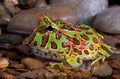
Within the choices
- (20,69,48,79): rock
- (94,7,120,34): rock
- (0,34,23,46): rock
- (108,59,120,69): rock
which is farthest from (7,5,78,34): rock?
(20,69,48,79): rock

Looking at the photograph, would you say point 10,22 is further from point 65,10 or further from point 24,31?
point 65,10

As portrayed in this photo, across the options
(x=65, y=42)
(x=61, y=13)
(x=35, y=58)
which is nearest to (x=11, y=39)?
(x=35, y=58)

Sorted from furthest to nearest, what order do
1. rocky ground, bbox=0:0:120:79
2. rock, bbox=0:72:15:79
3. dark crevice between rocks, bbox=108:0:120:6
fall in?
dark crevice between rocks, bbox=108:0:120:6 < rocky ground, bbox=0:0:120:79 < rock, bbox=0:72:15:79

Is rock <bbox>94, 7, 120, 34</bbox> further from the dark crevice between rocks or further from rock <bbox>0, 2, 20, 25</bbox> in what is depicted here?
rock <bbox>0, 2, 20, 25</bbox>

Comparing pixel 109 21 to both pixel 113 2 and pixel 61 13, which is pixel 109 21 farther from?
pixel 113 2

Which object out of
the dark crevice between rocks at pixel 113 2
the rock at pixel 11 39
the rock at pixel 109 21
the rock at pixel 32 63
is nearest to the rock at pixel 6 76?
the rock at pixel 32 63

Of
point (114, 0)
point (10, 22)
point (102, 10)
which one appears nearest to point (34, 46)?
point (10, 22)
